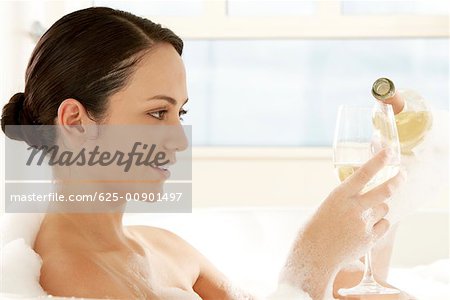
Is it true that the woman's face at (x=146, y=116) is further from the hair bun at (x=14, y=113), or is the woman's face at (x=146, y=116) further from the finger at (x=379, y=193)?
the finger at (x=379, y=193)

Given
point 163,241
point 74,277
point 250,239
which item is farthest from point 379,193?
point 250,239

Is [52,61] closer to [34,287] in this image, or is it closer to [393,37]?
[34,287]

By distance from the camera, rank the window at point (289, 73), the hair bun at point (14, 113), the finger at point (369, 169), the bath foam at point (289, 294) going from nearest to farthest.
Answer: the finger at point (369, 169) < the bath foam at point (289, 294) < the hair bun at point (14, 113) < the window at point (289, 73)

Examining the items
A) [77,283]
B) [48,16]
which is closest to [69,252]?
[77,283]

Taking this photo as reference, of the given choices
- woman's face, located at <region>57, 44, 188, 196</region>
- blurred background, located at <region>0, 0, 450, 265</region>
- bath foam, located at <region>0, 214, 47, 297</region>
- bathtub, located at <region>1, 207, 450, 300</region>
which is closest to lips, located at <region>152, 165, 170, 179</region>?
woman's face, located at <region>57, 44, 188, 196</region>

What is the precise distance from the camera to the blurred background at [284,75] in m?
2.89

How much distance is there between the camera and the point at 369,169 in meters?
0.95

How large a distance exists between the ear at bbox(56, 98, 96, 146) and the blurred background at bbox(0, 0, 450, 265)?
1745 mm

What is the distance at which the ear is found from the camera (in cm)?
111

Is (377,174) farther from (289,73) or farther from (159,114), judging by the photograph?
(289,73)

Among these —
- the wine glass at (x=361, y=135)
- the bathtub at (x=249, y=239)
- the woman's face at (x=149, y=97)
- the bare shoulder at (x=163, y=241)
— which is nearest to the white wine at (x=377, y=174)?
the wine glass at (x=361, y=135)

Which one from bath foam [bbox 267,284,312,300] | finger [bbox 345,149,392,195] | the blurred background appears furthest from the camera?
the blurred background

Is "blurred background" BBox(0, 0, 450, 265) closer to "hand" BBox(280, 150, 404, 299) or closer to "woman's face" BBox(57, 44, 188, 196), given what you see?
"woman's face" BBox(57, 44, 188, 196)

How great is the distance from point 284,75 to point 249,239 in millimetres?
1150
